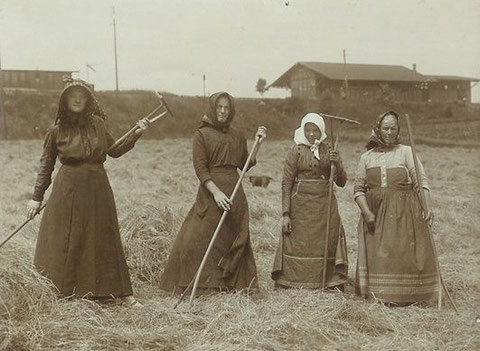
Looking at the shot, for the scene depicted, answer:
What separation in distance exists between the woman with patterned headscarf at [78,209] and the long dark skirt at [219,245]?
0.55 metres

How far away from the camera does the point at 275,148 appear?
2162 centimetres

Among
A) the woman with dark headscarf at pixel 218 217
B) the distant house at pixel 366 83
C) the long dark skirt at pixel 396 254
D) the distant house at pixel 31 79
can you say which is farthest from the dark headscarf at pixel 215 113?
the distant house at pixel 366 83

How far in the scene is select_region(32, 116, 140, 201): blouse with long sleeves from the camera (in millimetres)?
4504

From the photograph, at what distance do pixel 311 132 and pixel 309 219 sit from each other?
0.71 metres

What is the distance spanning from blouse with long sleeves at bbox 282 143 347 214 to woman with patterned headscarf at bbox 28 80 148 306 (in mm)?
1271

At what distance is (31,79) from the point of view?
34.9 metres

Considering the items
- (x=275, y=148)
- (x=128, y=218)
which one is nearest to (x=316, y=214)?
(x=128, y=218)

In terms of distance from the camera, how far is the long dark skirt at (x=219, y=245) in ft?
15.9

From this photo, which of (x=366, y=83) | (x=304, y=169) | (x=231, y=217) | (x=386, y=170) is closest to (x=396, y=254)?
(x=386, y=170)

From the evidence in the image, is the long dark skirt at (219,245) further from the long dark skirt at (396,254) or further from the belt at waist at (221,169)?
the long dark skirt at (396,254)

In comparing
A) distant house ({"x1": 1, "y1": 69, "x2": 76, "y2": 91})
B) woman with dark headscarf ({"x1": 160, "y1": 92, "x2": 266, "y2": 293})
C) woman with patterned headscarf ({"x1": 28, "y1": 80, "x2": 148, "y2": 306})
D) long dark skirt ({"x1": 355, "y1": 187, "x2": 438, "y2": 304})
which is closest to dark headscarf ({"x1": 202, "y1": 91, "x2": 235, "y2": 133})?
woman with dark headscarf ({"x1": 160, "y1": 92, "x2": 266, "y2": 293})

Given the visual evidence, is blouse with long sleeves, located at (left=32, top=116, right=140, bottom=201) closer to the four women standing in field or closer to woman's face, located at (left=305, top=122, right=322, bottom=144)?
the four women standing in field

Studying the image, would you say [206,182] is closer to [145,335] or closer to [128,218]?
[145,335]

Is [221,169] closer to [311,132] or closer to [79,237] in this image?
[311,132]
